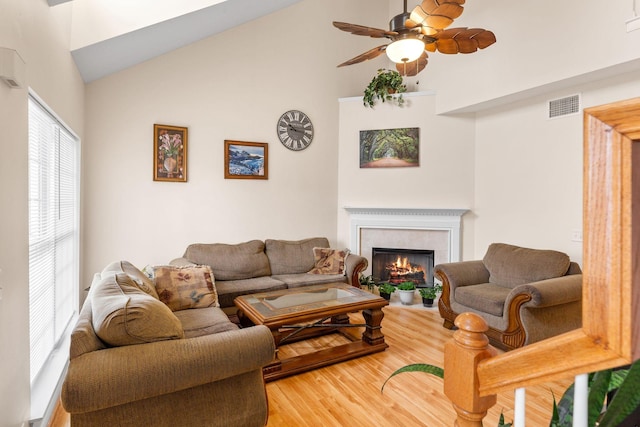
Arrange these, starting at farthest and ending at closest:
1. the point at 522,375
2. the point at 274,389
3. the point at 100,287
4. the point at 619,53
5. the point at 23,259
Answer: the point at 619,53 < the point at 274,389 < the point at 100,287 < the point at 23,259 < the point at 522,375

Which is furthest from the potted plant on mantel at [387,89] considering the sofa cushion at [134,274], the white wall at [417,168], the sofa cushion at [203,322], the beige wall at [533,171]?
the sofa cushion at [134,274]

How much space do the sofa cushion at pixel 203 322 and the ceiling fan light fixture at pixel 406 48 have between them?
7.56 ft

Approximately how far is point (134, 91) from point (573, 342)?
4425mm

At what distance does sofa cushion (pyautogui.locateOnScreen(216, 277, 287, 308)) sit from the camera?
3.54 m

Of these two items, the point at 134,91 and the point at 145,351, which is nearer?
the point at 145,351

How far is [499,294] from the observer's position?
3201 mm

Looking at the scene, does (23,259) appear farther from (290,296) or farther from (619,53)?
(619,53)

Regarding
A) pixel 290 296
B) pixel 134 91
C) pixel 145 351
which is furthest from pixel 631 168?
pixel 134 91

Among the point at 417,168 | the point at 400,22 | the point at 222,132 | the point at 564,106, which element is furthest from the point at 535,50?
the point at 222,132

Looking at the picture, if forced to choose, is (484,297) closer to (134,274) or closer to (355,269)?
(355,269)

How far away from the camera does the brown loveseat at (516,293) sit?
2.82m

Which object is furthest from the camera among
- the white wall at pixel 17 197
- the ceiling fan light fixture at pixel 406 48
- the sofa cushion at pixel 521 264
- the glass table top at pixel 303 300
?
the sofa cushion at pixel 521 264

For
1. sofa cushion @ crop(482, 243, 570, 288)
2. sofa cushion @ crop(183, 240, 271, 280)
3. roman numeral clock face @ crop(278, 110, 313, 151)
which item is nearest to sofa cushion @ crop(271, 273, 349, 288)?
sofa cushion @ crop(183, 240, 271, 280)

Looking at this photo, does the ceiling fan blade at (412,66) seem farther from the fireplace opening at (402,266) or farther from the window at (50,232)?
the window at (50,232)
